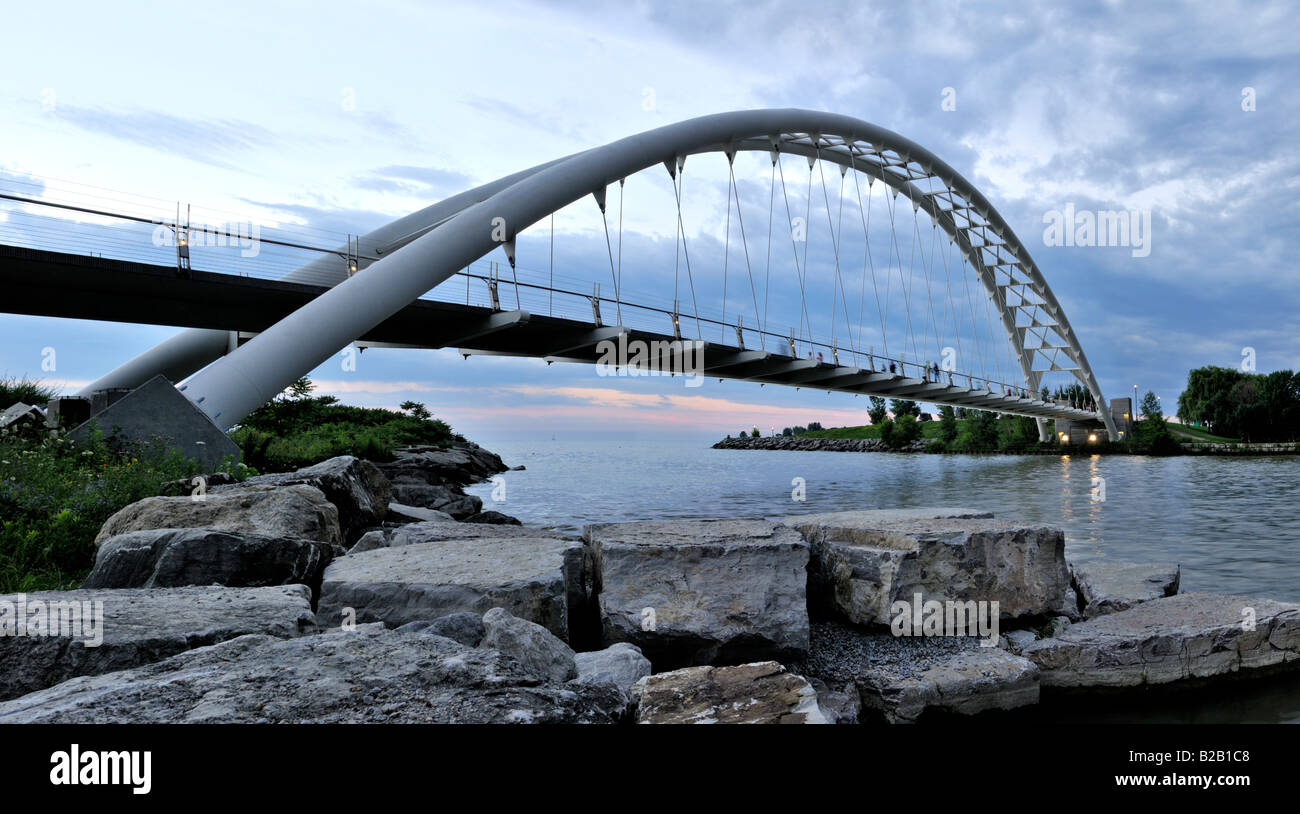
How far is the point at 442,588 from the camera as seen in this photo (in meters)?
5.03

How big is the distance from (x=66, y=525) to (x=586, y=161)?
612 inches

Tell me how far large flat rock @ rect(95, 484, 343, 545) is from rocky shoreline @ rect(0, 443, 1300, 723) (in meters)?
0.02

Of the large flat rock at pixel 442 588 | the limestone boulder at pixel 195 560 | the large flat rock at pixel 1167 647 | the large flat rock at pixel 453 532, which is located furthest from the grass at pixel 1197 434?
the limestone boulder at pixel 195 560

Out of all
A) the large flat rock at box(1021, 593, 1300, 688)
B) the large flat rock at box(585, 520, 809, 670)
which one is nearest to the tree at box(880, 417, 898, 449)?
the large flat rock at box(1021, 593, 1300, 688)

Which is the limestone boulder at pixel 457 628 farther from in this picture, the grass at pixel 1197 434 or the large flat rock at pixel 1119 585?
the grass at pixel 1197 434

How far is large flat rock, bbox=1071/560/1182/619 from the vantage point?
734cm

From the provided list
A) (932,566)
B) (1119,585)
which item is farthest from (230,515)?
(1119,585)

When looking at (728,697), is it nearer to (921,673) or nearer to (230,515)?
(921,673)

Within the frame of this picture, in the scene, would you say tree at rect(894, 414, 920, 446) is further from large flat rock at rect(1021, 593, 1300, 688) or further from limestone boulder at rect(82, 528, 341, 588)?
limestone boulder at rect(82, 528, 341, 588)

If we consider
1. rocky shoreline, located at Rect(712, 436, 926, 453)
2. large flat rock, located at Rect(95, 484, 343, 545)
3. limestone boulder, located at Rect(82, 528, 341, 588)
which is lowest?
rocky shoreline, located at Rect(712, 436, 926, 453)

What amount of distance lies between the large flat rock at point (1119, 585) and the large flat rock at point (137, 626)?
7.62 meters

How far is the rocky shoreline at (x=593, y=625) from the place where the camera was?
298cm
